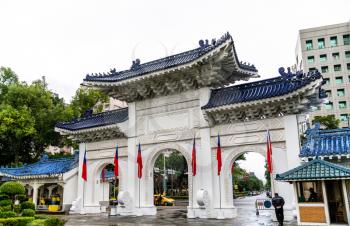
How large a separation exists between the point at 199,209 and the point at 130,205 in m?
3.96

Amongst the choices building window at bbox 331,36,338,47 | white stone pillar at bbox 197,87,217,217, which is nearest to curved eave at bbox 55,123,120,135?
white stone pillar at bbox 197,87,217,217

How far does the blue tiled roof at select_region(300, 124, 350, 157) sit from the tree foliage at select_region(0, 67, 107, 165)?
21.4 m

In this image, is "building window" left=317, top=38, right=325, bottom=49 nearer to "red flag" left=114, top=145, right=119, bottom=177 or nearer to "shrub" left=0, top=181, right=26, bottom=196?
"red flag" left=114, top=145, right=119, bottom=177

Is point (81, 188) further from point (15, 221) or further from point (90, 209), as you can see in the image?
point (15, 221)

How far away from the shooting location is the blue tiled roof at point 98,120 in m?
17.7

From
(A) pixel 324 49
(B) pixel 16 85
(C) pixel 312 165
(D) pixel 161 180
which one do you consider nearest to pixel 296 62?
(A) pixel 324 49

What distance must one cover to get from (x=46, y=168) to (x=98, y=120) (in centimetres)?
523

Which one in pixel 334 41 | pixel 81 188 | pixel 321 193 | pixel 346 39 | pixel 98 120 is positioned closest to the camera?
pixel 321 193

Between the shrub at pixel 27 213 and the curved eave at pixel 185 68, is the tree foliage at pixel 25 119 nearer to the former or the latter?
the curved eave at pixel 185 68

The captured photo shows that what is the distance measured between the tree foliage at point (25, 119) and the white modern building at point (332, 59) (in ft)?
111

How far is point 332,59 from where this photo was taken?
4503 cm

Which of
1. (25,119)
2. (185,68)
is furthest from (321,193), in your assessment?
(25,119)

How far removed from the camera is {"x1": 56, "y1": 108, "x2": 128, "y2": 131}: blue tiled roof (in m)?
17.7

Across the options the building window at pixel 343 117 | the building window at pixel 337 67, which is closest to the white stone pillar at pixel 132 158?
the building window at pixel 343 117
